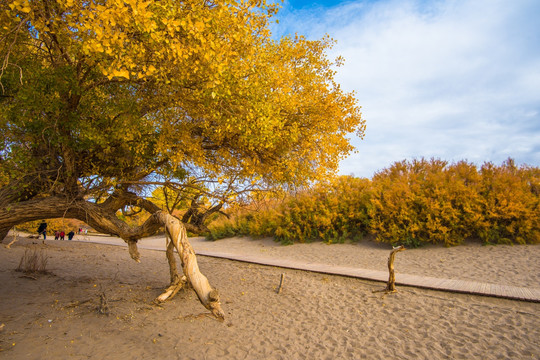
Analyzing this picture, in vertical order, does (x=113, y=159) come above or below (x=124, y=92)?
below

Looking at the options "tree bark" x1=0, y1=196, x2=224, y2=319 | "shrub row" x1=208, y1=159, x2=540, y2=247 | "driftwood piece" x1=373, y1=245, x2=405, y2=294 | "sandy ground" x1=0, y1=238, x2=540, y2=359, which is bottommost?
"sandy ground" x1=0, y1=238, x2=540, y2=359

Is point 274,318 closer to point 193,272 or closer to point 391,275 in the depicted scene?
point 391,275

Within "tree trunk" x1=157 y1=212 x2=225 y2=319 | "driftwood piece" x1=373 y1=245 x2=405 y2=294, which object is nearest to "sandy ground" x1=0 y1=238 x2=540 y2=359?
"driftwood piece" x1=373 y1=245 x2=405 y2=294

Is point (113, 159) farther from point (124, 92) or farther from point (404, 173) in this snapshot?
point (404, 173)

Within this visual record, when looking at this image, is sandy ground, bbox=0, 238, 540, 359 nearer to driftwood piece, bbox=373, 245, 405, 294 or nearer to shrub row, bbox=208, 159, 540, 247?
driftwood piece, bbox=373, 245, 405, 294

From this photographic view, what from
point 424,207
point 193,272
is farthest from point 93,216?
point 424,207

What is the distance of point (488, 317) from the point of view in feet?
18.7

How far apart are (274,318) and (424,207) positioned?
7.45m

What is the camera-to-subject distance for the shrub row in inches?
410

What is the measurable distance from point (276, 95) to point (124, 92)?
2811 mm

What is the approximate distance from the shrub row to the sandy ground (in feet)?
4.21

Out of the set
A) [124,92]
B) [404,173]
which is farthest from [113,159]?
[404,173]

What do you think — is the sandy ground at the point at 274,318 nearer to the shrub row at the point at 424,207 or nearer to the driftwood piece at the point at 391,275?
the driftwood piece at the point at 391,275

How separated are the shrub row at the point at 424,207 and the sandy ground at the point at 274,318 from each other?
128 centimetres
